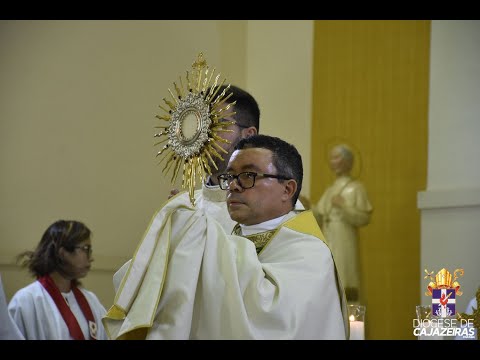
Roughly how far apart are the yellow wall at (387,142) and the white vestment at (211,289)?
6.14 meters

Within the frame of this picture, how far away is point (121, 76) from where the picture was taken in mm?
9883

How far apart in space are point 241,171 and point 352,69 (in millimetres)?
7395

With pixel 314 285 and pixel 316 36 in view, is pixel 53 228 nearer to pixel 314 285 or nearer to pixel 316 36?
pixel 314 285

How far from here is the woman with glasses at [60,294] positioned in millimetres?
5934

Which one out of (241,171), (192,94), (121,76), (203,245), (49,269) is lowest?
(49,269)

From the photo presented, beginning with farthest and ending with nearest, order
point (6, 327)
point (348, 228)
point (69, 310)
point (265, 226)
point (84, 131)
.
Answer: point (84, 131)
point (348, 228)
point (69, 310)
point (6, 327)
point (265, 226)

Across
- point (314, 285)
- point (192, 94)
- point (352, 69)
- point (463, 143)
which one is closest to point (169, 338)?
point (314, 285)

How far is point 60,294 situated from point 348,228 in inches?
150

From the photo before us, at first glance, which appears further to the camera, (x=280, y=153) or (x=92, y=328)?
(x=92, y=328)

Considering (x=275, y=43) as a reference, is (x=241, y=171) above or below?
below

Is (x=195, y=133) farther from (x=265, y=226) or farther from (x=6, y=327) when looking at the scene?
(x=6, y=327)

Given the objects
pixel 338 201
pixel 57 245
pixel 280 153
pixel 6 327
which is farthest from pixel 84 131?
pixel 280 153

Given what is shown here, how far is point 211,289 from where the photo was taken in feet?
9.72

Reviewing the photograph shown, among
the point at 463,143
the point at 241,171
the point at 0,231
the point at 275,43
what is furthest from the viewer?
the point at 275,43
